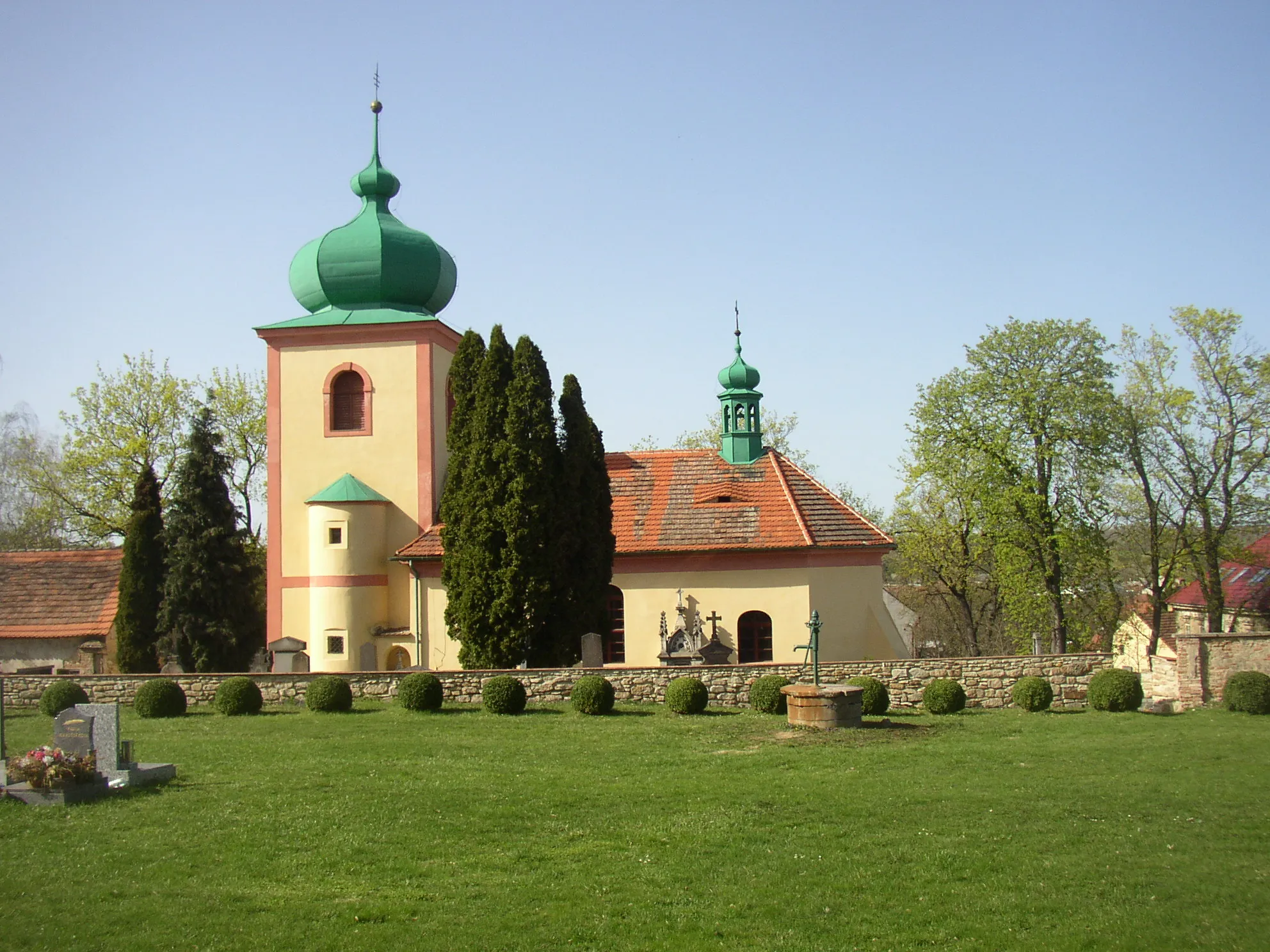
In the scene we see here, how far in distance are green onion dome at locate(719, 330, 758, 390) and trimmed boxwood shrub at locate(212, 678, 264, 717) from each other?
1601cm

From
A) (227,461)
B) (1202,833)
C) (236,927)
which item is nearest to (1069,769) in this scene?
(1202,833)

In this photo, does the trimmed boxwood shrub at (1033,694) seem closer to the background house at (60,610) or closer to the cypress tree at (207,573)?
the cypress tree at (207,573)

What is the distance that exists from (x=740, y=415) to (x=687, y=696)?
12.9 m

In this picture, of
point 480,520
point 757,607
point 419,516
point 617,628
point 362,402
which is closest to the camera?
point 480,520

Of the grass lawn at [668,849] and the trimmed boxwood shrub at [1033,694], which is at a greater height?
the trimmed boxwood shrub at [1033,694]

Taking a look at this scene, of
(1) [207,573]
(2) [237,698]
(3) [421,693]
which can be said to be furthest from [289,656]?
(3) [421,693]

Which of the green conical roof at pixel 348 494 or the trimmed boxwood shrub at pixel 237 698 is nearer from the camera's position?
the trimmed boxwood shrub at pixel 237 698

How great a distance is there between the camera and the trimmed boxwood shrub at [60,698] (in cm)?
2322

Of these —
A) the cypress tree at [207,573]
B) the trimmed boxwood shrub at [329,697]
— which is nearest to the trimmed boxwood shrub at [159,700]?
the trimmed boxwood shrub at [329,697]

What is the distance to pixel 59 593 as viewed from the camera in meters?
33.4

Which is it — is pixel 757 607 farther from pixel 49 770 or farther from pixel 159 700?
pixel 49 770

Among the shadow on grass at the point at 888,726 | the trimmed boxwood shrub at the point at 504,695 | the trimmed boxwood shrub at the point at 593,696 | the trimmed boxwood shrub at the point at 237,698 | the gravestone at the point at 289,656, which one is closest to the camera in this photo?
the shadow on grass at the point at 888,726

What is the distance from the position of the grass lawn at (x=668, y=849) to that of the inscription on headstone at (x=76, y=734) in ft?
3.61

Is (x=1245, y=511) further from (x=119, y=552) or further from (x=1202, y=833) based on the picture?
(x=119, y=552)
